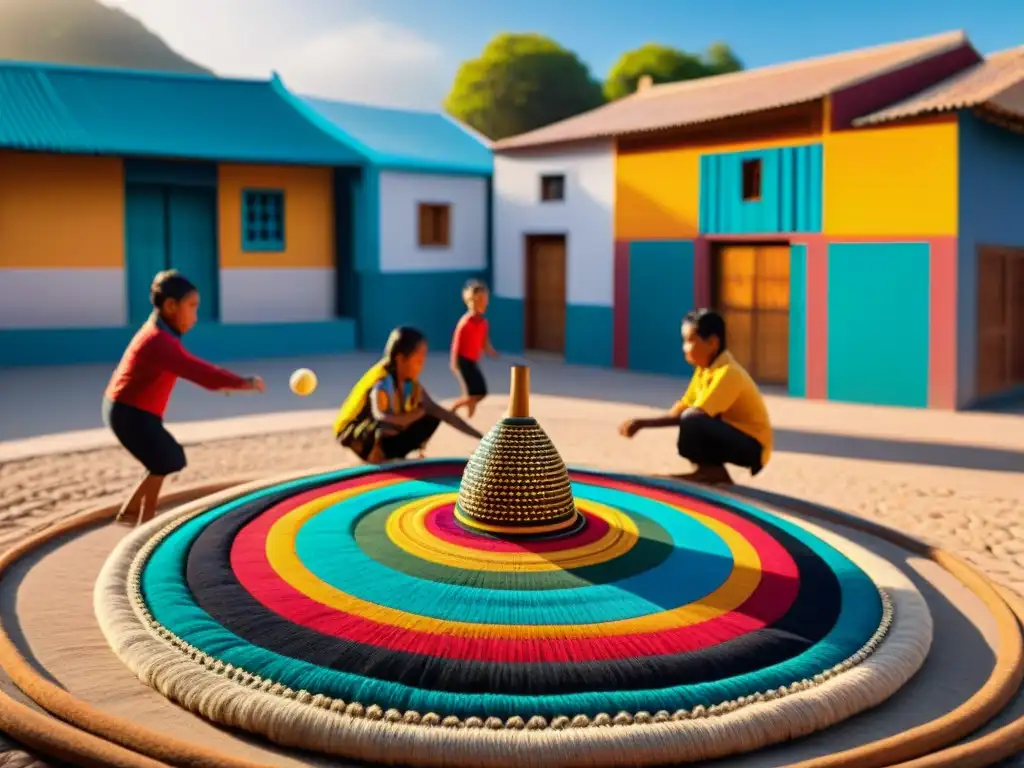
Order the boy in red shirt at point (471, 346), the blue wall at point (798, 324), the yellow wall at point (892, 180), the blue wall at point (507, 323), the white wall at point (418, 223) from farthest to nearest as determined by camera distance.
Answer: the white wall at point (418, 223) → the blue wall at point (507, 323) → the blue wall at point (798, 324) → the yellow wall at point (892, 180) → the boy in red shirt at point (471, 346)

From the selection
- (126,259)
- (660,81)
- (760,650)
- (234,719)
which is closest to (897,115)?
(760,650)

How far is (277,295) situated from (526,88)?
2887cm

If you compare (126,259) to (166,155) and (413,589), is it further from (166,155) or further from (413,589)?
(413,589)

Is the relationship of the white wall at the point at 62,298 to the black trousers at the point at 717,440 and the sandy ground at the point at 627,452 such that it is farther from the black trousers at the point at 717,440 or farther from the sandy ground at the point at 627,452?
the black trousers at the point at 717,440

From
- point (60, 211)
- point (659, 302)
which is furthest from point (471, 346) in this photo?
point (60, 211)

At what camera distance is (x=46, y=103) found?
57.6 ft

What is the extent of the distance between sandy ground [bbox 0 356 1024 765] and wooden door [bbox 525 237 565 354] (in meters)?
4.83

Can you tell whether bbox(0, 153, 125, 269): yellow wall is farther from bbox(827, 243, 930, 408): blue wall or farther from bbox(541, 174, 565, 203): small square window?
bbox(827, 243, 930, 408): blue wall

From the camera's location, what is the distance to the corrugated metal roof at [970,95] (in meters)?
12.4

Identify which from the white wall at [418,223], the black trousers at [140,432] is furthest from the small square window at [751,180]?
the black trousers at [140,432]

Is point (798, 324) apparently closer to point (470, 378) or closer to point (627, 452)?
point (627, 452)

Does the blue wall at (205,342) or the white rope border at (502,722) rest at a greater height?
the blue wall at (205,342)

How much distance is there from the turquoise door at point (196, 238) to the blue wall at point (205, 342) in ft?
3.71

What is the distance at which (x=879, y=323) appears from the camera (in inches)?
531
